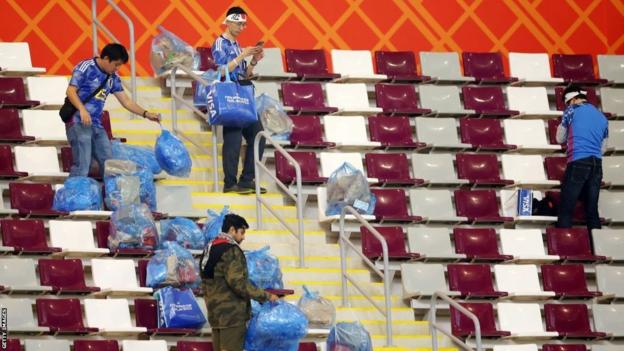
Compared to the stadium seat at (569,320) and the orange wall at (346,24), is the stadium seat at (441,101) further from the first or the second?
the stadium seat at (569,320)

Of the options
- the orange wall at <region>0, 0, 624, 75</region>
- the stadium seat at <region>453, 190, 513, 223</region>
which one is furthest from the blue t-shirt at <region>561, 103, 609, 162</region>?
the orange wall at <region>0, 0, 624, 75</region>

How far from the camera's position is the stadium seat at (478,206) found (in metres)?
11.9

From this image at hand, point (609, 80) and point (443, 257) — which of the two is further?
point (609, 80)

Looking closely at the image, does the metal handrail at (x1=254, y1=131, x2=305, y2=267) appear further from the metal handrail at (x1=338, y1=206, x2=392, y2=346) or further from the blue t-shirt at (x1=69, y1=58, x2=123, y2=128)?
the blue t-shirt at (x1=69, y1=58, x2=123, y2=128)

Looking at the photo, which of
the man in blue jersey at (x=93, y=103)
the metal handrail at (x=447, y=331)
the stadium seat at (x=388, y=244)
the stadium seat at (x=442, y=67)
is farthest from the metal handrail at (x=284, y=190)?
the stadium seat at (x=442, y=67)

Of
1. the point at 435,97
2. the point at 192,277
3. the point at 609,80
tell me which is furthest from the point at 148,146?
the point at 609,80

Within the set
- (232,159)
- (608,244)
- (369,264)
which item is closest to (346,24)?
(232,159)

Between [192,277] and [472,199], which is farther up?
[472,199]

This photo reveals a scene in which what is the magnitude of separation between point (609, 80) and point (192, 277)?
518 cm

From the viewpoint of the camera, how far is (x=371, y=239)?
36.4 feet

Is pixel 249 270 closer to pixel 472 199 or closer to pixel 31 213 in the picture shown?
pixel 31 213

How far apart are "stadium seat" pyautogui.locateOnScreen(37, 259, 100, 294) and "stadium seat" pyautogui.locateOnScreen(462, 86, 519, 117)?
13.8 feet

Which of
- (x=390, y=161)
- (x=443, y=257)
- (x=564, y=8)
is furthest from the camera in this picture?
(x=564, y=8)

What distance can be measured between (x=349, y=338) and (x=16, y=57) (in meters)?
4.10
